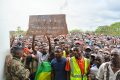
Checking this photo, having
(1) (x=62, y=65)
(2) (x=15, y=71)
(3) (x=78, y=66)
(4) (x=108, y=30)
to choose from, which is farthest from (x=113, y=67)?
(4) (x=108, y=30)

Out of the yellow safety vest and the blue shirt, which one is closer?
the yellow safety vest

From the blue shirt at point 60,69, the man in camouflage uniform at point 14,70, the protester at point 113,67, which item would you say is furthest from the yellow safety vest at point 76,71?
the man in camouflage uniform at point 14,70

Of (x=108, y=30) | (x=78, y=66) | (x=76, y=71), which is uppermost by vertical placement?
(x=108, y=30)

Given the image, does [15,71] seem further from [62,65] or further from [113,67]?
[62,65]

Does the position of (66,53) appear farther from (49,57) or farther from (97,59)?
(97,59)

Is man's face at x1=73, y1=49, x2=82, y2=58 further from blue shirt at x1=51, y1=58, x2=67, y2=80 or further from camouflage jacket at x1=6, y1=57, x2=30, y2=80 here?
camouflage jacket at x1=6, y1=57, x2=30, y2=80

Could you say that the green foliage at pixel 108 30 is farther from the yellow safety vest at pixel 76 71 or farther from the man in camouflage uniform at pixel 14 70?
the man in camouflage uniform at pixel 14 70

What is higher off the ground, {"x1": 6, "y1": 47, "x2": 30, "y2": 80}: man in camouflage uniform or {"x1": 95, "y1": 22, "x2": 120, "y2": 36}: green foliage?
{"x1": 95, "y1": 22, "x2": 120, "y2": 36}: green foliage

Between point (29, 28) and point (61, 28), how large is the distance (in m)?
0.93

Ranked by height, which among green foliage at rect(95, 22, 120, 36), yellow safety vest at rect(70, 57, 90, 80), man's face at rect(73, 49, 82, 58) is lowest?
yellow safety vest at rect(70, 57, 90, 80)

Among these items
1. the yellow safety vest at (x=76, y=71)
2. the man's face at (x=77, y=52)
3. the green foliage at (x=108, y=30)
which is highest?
the green foliage at (x=108, y=30)

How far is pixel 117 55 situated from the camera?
614 centimetres

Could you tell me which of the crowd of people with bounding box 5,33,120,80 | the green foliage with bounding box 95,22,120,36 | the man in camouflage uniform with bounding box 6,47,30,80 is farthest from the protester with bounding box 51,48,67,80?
the green foliage with bounding box 95,22,120,36

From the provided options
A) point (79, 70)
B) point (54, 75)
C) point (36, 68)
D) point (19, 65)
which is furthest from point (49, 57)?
point (19, 65)
